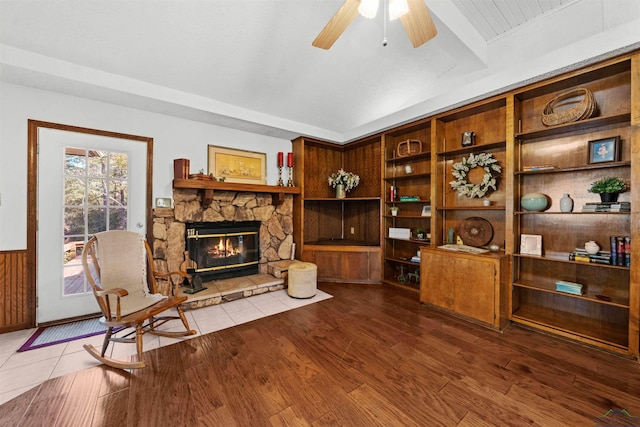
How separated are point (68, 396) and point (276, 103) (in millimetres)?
3403

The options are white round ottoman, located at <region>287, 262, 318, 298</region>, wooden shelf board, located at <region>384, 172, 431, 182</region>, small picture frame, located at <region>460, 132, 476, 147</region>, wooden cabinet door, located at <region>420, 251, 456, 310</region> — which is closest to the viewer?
wooden cabinet door, located at <region>420, 251, 456, 310</region>

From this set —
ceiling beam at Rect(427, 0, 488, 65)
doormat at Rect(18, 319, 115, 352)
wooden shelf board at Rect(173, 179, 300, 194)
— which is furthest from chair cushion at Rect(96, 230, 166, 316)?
ceiling beam at Rect(427, 0, 488, 65)

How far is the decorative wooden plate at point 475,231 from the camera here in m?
3.06

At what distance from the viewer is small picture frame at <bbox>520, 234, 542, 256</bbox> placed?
258 centimetres

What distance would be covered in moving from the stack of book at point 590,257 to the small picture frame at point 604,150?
2.71ft

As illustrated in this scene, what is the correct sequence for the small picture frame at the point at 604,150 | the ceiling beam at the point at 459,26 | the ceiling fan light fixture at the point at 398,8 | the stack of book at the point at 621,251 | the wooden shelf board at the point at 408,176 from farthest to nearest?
the wooden shelf board at the point at 408,176, the small picture frame at the point at 604,150, the stack of book at the point at 621,251, the ceiling beam at the point at 459,26, the ceiling fan light fixture at the point at 398,8

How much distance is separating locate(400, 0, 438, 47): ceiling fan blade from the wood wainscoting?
4.01 m

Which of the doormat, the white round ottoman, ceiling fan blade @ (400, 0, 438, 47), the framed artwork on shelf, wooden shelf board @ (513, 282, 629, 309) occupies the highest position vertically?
ceiling fan blade @ (400, 0, 438, 47)

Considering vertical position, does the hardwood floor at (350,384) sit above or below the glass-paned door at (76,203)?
below

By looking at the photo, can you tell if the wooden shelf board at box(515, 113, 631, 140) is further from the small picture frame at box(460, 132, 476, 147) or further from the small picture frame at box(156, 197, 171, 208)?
the small picture frame at box(156, 197, 171, 208)

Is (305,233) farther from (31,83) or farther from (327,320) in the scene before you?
(31,83)

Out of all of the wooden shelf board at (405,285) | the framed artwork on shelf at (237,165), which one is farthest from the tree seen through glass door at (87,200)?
the wooden shelf board at (405,285)

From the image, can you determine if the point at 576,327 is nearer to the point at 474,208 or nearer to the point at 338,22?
the point at 474,208

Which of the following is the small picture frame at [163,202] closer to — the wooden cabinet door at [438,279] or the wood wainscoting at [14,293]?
the wood wainscoting at [14,293]
